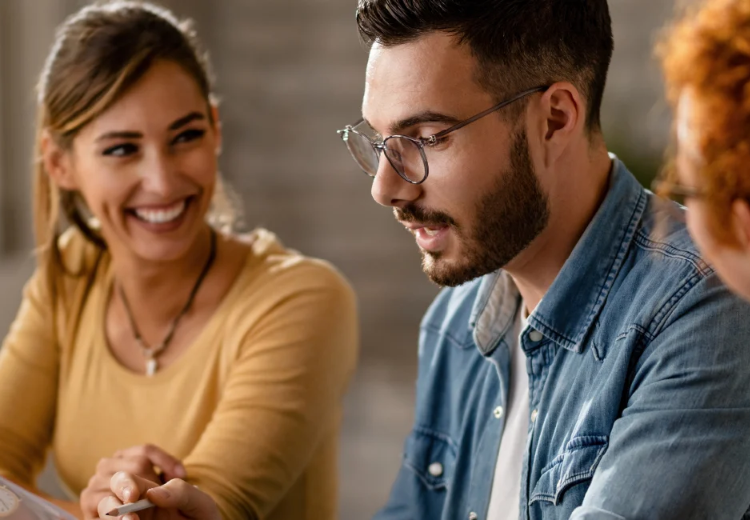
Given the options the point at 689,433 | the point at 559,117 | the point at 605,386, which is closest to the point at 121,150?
the point at 559,117

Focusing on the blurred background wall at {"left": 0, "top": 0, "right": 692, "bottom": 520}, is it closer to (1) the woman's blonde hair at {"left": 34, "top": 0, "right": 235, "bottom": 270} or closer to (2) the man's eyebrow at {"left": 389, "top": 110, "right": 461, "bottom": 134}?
(1) the woman's blonde hair at {"left": 34, "top": 0, "right": 235, "bottom": 270}

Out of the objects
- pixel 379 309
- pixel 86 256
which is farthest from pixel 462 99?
pixel 379 309

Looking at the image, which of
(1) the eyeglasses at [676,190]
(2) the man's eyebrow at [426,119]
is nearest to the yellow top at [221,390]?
(2) the man's eyebrow at [426,119]

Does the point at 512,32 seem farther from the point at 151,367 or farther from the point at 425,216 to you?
the point at 151,367

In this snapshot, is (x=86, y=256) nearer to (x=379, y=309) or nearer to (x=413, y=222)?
(x=413, y=222)

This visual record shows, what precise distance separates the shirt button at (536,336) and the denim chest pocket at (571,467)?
0.17 meters

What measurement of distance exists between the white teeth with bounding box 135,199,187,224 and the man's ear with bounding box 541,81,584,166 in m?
0.70

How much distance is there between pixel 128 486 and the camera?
1.29 metres

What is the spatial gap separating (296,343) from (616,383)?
2.00 ft

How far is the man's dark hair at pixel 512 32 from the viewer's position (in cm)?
124

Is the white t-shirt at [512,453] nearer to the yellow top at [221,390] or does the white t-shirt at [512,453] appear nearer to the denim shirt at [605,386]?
the denim shirt at [605,386]

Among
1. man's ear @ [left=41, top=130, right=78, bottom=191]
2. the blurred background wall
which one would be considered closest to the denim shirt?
man's ear @ [left=41, top=130, right=78, bottom=191]

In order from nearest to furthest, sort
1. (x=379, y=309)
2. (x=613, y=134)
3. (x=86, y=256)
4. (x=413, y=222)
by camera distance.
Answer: (x=413, y=222), (x=86, y=256), (x=613, y=134), (x=379, y=309)

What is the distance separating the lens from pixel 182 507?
4.30 ft
